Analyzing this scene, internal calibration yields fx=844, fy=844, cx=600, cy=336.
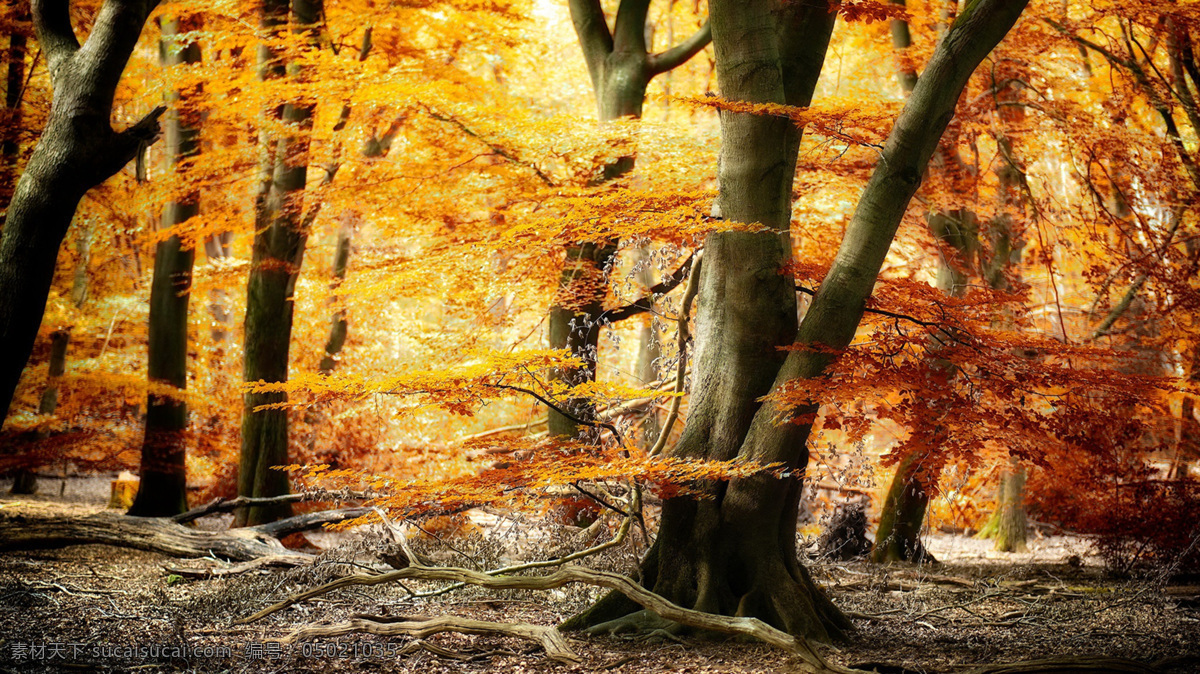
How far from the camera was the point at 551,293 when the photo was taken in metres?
8.40

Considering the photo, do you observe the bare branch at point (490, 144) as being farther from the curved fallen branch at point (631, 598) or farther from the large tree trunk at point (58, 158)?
the curved fallen branch at point (631, 598)

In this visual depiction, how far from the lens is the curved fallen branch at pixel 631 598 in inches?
156

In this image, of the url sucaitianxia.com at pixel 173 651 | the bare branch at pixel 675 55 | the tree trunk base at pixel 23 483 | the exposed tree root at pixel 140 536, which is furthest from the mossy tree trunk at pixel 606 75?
the tree trunk base at pixel 23 483

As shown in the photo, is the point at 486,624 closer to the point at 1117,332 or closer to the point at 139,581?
the point at 139,581

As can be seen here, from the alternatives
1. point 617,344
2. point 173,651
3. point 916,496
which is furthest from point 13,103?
point 916,496

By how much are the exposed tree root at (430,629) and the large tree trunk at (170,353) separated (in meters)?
5.99

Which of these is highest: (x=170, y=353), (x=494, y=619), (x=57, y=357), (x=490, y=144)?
(x=490, y=144)

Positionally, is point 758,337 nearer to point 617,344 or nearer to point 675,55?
point 617,344

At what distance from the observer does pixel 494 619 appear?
17.5 ft

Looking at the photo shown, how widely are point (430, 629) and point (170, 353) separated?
6.94 m

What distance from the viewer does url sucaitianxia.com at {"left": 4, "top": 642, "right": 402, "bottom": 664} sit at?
155 inches

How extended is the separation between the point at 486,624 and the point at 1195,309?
19.7 feet

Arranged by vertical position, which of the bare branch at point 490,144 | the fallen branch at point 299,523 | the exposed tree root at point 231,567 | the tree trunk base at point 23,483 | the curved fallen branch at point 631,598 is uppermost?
the bare branch at point 490,144

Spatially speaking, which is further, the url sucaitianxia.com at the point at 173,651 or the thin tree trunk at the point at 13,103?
the thin tree trunk at the point at 13,103
